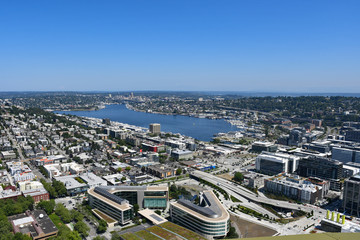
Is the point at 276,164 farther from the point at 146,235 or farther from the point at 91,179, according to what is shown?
the point at 91,179

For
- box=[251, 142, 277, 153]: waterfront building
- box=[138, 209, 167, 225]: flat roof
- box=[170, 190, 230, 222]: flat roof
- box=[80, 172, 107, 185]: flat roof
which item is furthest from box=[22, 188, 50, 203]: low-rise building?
box=[251, 142, 277, 153]: waterfront building

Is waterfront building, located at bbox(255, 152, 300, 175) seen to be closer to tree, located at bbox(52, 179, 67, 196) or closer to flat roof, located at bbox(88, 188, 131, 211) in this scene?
flat roof, located at bbox(88, 188, 131, 211)

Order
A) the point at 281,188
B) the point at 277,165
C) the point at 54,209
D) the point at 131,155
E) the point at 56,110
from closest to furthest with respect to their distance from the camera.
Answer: the point at 54,209
the point at 281,188
the point at 277,165
the point at 131,155
the point at 56,110

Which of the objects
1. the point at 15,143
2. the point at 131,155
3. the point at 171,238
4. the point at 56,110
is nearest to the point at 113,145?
the point at 131,155

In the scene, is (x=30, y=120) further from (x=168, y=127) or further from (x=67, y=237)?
(x=67, y=237)

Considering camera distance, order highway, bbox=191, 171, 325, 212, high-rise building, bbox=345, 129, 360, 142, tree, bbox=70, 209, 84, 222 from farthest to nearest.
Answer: high-rise building, bbox=345, 129, 360, 142, highway, bbox=191, 171, 325, 212, tree, bbox=70, 209, 84, 222

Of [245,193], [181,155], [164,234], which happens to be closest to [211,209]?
[164,234]
